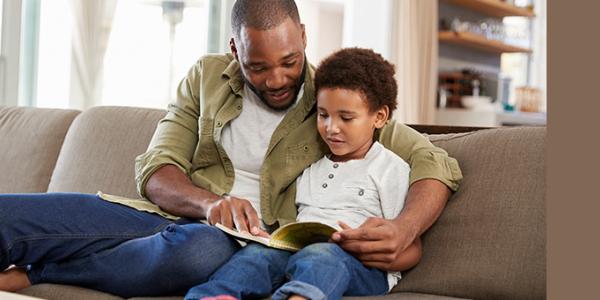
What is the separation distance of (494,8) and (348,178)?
496 centimetres

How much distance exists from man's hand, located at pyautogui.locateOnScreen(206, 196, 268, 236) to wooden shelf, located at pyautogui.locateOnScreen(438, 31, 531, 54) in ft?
14.1

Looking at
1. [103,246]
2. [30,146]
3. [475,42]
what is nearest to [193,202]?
[103,246]

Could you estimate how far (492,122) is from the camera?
219 inches

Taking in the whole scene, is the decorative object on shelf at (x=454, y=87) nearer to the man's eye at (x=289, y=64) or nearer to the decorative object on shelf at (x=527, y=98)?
the decorative object on shelf at (x=527, y=98)

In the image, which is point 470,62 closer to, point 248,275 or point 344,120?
point 344,120

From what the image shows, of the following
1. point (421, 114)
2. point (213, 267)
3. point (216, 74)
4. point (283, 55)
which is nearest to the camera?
point (213, 267)

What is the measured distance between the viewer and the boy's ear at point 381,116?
5.42ft

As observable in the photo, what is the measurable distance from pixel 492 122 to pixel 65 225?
174 inches

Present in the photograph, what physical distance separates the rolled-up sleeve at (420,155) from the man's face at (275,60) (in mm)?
232

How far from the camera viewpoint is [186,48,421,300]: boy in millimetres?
1409

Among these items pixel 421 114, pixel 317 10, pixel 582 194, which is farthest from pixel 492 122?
pixel 582 194

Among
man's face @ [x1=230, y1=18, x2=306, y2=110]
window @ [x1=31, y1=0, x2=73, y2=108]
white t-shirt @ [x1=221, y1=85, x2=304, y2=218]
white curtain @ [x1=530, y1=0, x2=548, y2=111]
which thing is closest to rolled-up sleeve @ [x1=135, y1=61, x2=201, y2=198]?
white t-shirt @ [x1=221, y1=85, x2=304, y2=218]

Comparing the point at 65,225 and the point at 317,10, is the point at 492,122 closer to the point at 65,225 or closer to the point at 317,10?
the point at 317,10

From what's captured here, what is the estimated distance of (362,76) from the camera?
5.30ft
